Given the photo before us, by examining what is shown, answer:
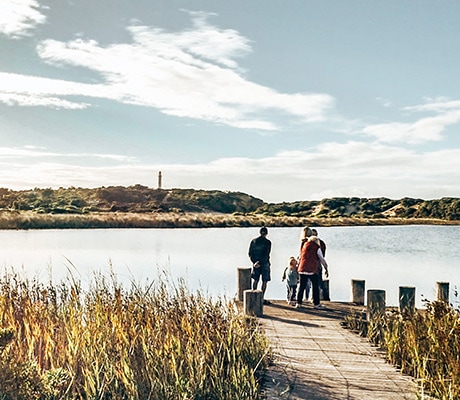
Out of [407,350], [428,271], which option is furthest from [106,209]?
[407,350]

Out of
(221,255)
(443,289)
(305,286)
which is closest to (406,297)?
(443,289)

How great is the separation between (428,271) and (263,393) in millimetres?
27106

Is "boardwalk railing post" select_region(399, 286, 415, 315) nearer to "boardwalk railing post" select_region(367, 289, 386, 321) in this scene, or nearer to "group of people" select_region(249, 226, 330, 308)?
"boardwalk railing post" select_region(367, 289, 386, 321)

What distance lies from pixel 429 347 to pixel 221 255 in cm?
2883

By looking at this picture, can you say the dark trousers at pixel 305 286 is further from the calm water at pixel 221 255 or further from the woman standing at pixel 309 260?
the calm water at pixel 221 255

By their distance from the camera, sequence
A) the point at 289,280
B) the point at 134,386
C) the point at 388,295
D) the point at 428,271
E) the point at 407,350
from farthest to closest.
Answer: the point at 428,271 < the point at 388,295 < the point at 289,280 < the point at 407,350 < the point at 134,386

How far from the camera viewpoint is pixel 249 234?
5525 cm

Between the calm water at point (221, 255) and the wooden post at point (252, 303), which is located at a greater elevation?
the wooden post at point (252, 303)

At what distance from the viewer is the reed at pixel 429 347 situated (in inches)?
281

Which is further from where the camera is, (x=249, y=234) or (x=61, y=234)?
(x=249, y=234)

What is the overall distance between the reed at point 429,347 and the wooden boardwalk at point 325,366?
20cm

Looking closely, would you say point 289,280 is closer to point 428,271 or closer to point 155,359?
point 155,359

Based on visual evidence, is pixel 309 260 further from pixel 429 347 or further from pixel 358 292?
pixel 429 347

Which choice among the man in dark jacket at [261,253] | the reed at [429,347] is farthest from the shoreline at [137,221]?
the reed at [429,347]
